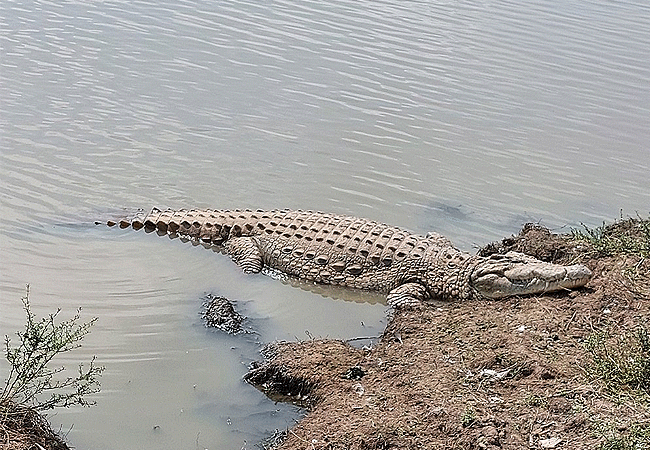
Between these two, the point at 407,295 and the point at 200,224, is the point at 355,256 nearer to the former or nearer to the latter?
the point at 407,295

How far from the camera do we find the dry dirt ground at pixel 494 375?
4371 mm

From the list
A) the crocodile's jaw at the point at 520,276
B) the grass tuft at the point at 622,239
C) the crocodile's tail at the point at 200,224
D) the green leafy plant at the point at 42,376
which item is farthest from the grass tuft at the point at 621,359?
the crocodile's tail at the point at 200,224

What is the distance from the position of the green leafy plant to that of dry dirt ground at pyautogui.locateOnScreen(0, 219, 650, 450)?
13.0 inches

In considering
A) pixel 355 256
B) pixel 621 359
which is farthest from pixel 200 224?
pixel 621 359

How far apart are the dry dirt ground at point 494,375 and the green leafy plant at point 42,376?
1.08 ft

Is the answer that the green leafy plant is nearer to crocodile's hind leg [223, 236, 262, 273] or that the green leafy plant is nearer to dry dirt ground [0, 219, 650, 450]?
dry dirt ground [0, 219, 650, 450]

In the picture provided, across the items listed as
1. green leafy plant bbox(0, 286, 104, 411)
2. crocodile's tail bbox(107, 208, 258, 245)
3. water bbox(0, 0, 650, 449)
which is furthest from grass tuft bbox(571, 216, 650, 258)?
green leafy plant bbox(0, 286, 104, 411)

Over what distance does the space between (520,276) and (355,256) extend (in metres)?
1.82

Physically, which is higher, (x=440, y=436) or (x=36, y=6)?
(x=36, y=6)

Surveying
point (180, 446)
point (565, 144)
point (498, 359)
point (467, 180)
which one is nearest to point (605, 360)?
point (498, 359)

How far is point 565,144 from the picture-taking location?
12.0m

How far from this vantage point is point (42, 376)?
514cm

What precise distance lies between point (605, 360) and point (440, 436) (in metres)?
1.30

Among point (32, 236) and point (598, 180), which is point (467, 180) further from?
point (32, 236)
